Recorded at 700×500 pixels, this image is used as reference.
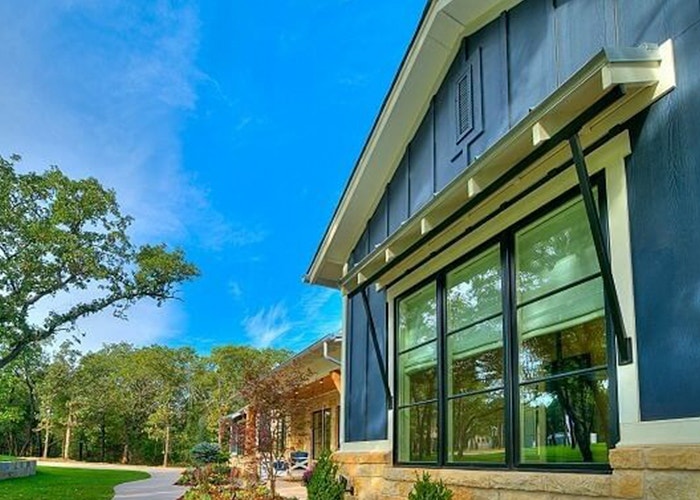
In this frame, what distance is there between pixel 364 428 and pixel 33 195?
1221 cm

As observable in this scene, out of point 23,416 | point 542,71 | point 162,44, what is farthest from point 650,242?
point 23,416

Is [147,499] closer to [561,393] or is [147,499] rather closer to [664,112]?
[561,393]

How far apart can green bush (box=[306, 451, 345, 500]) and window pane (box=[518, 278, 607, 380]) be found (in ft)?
11.2

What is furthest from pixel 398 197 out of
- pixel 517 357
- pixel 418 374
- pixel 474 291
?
pixel 517 357

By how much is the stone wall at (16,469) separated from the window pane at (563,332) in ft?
62.2

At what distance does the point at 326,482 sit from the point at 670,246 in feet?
17.0

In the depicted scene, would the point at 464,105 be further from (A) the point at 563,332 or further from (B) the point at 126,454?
(B) the point at 126,454

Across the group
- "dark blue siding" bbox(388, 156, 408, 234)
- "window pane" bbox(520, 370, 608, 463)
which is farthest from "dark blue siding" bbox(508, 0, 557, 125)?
"dark blue siding" bbox(388, 156, 408, 234)

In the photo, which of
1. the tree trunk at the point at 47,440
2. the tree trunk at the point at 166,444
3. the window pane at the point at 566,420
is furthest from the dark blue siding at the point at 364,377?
the tree trunk at the point at 47,440

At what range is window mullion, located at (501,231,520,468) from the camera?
520 centimetres

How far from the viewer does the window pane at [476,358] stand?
5613mm

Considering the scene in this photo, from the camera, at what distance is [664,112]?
398cm

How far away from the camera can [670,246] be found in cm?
384

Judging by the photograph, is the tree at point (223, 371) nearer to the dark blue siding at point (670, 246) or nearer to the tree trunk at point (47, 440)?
the tree trunk at point (47, 440)
